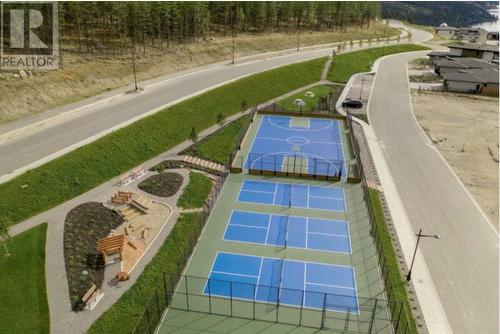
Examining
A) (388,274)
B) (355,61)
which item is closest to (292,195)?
(388,274)

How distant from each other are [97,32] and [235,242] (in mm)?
64238

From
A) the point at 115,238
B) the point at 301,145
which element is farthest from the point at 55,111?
the point at 301,145

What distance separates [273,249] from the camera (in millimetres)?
28641

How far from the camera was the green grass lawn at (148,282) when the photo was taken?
21422 millimetres

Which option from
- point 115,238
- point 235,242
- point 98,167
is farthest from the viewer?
point 98,167

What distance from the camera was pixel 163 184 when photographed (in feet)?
117

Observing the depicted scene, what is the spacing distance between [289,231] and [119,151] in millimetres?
19851

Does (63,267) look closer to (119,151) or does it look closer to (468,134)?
(119,151)

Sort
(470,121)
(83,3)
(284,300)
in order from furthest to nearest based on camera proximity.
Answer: (83,3) → (470,121) → (284,300)

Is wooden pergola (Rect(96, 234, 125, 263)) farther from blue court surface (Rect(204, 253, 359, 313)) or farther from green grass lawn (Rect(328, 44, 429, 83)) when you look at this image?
green grass lawn (Rect(328, 44, 429, 83))

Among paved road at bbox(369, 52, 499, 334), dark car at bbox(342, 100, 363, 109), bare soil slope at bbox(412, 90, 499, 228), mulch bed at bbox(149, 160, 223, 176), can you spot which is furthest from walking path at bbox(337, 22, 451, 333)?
mulch bed at bbox(149, 160, 223, 176)

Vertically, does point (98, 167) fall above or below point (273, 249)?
above

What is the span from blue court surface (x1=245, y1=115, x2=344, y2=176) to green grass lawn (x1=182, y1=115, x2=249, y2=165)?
2.64 m

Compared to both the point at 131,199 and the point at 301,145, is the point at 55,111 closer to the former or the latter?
the point at 131,199
